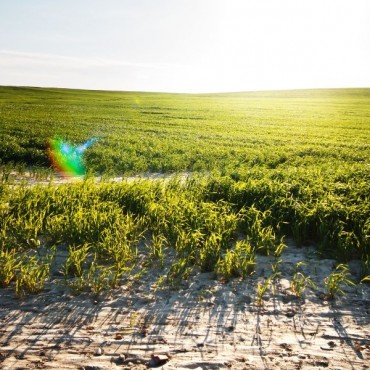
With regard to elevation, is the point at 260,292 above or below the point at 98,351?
above

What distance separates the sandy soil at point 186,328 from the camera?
3875mm

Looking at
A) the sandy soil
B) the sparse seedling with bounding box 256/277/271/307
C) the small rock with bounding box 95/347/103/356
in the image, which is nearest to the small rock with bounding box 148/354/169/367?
the sandy soil

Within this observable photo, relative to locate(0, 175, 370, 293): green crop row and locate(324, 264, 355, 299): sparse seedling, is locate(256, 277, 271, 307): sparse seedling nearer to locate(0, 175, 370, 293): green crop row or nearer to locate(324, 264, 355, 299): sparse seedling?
locate(0, 175, 370, 293): green crop row

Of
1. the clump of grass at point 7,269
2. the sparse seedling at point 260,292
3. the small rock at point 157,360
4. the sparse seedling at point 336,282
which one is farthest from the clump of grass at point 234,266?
the clump of grass at point 7,269

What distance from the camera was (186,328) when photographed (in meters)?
4.42

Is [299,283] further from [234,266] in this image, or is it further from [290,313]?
[234,266]

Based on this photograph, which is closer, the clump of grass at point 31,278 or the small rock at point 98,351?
the small rock at point 98,351

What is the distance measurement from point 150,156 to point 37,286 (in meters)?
12.3

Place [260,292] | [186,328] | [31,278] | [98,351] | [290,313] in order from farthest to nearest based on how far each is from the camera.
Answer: [31,278], [260,292], [290,313], [186,328], [98,351]

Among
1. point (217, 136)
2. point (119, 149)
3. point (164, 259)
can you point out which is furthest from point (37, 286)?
point (217, 136)

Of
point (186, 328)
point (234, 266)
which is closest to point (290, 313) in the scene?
point (234, 266)

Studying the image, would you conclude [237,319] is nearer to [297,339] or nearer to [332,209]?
[297,339]

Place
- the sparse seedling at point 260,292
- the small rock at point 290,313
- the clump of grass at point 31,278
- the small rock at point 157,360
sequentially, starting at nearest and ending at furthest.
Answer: the small rock at point 157,360 → the small rock at point 290,313 → the sparse seedling at point 260,292 → the clump of grass at point 31,278

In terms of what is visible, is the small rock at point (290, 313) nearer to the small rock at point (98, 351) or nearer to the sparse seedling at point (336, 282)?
the sparse seedling at point (336, 282)
